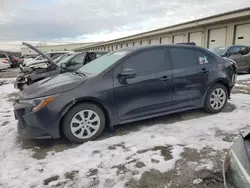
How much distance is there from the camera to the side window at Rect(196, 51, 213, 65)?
4348 millimetres

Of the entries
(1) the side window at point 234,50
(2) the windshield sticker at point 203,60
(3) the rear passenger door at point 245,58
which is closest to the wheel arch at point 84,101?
(2) the windshield sticker at point 203,60

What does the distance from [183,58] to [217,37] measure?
554 inches

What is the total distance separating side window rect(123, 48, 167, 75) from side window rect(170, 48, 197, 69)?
25 cm

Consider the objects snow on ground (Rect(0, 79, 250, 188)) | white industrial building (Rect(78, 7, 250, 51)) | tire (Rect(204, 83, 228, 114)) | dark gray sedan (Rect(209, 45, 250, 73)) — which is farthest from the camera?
white industrial building (Rect(78, 7, 250, 51))

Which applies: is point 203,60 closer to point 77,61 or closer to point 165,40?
point 77,61

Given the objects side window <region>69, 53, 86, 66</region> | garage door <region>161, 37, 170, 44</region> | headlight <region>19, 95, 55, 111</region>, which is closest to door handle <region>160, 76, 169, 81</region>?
headlight <region>19, 95, 55, 111</region>

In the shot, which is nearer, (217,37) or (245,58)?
(245,58)

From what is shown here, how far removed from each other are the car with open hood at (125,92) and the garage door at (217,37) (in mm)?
12728

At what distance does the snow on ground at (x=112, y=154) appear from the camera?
2.49 metres

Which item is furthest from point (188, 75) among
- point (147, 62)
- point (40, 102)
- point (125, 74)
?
point (40, 102)

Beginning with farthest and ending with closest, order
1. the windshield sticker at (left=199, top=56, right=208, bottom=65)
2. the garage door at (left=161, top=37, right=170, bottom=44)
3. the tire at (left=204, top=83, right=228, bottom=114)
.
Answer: the garage door at (left=161, top=37, right=170, bottom=44) → the tire at (left=204, top=83, right=228, bottom=114) → the windshield sticker at (left=199, top=56, right=208, bottom=65)

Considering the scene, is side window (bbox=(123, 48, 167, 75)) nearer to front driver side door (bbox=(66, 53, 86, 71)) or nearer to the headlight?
the headlight

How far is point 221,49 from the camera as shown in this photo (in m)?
10.4

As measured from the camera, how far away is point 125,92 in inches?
140
